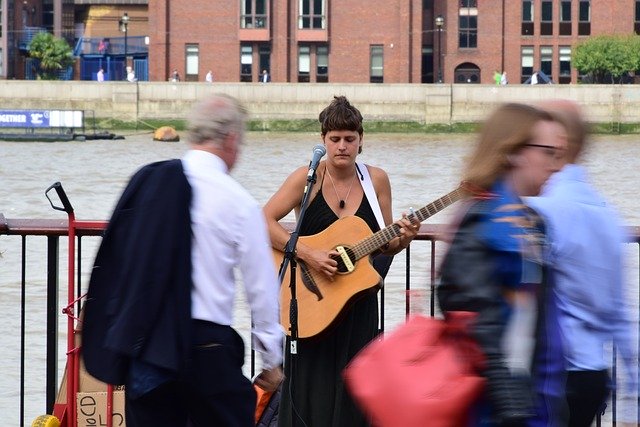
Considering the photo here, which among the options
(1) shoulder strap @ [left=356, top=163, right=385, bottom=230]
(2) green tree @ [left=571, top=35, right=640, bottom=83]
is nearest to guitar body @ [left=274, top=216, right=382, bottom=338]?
(1) shoulder strap @ [left=356, top=163, right=385, bottom=230]

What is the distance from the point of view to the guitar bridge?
580 centimetres

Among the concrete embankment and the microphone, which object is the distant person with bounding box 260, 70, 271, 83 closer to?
the concrete embankment

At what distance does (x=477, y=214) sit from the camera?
11.5 ft

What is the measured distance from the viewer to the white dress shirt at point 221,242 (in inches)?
165

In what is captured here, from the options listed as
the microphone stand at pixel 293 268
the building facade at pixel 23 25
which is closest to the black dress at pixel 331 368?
the microphone stand at pixel 293 268

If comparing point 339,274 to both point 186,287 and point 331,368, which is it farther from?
point 186,287

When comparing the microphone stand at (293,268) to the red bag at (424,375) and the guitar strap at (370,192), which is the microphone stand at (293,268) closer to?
the guitar strap at (370,192)

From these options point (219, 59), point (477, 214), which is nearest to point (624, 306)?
point (477, 214)

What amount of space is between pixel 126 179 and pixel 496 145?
39.6 metres

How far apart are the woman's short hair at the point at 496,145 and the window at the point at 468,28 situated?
258ft

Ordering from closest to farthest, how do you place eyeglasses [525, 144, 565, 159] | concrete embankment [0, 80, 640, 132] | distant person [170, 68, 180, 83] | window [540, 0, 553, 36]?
eyeglasses [525, 144, 565, 159] < concrete embankment [0, 80, 640, 132] < distant person [170, 68, 180, 83] < window [540, 0, 553, 36]

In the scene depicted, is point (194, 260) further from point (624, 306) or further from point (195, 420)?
point (624, 306)

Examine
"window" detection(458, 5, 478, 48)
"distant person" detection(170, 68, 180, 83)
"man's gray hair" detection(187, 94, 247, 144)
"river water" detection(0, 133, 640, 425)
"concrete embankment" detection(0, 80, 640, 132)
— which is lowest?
"river water" detection(0, 133, 640, 425)

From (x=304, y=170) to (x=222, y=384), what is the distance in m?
1.91
